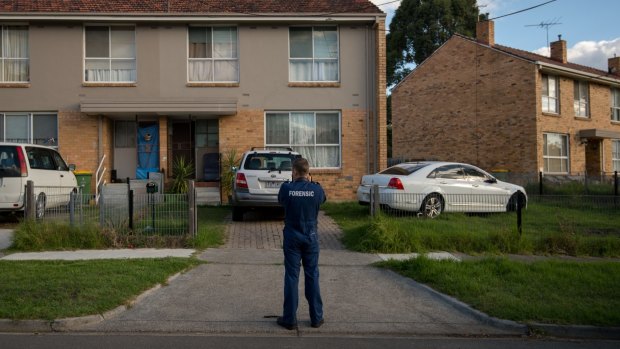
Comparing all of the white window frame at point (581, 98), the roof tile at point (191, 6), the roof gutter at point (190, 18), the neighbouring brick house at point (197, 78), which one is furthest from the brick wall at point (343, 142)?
the white window frame at point (581, 98)

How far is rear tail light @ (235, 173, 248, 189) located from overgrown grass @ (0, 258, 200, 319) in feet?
11.7

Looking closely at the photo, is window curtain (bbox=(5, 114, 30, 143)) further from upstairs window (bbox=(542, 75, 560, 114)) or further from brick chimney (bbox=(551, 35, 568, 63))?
brick chimney (bbox=(551, 35, 568, 63))

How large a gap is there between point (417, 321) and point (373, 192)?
18.1 ft

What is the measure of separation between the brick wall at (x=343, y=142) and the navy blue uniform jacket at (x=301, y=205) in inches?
464

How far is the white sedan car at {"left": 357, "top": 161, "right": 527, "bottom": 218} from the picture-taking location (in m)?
12.2

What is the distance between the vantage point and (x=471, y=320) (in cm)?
649

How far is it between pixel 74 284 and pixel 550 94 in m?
24.0

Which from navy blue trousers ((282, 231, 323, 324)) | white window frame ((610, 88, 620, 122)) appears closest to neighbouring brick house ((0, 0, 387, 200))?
navy blue trousers ((282, 231, 323, 324))

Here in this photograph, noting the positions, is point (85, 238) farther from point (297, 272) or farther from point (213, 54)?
point (213, 54)

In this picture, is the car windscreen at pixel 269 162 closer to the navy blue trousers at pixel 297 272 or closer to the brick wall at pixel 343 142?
the brick wall at pixel 343 142

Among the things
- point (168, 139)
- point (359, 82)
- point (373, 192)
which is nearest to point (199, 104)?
point (168, 139)

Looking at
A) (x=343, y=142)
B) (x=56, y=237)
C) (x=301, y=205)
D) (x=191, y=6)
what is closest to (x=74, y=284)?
(x=301, y=205)

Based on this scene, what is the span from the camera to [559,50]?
29969 millimetres

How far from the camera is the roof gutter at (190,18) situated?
17.2 meters
